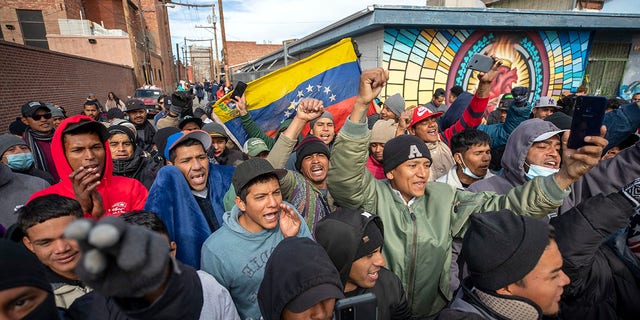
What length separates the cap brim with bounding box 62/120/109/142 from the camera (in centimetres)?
Result: 228

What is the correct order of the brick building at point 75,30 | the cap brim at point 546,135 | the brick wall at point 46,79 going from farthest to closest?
the brick building at point 75,30 → the brick wall at point 46,79 → the cap brim at point 546,135

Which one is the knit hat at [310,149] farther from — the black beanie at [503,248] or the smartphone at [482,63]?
the smartphone at [482,63]

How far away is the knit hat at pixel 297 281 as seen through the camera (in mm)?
1261

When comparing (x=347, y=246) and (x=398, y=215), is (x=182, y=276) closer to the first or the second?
(x=347, y=246)

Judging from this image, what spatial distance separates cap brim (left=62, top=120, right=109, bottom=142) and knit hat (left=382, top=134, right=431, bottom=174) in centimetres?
231

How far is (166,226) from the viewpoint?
6.75ft

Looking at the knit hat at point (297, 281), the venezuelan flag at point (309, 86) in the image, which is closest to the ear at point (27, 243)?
the knit hat at point (297, 281)

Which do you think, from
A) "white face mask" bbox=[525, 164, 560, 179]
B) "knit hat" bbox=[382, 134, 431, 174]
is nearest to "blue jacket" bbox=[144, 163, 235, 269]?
"knit hat" bbox=[382, 134, 431, 174]

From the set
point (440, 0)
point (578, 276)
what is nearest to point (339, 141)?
point (578, 276)

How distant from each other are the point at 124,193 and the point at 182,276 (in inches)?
88.5

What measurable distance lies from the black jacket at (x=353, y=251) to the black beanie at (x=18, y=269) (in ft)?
4.23

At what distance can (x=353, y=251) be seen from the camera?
1793 millimetres

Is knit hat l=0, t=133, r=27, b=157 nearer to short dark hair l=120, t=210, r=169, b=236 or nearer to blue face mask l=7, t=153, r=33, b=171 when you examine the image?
blue face mask l=7, t=153, r=33, b=171

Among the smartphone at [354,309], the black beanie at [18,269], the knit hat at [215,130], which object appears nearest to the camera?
the smartphone at [354,309]
